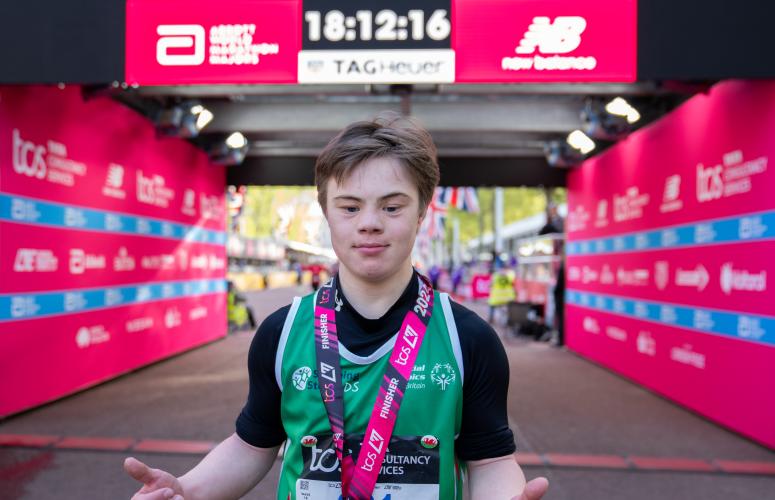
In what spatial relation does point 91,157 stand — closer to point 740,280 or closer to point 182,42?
point 182,42

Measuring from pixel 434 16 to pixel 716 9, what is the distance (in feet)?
6.55

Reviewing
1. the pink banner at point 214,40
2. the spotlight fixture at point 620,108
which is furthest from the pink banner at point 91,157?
the spotlight fixture at point 620,108

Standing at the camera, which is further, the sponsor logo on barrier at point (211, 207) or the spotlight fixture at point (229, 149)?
the sponsor logo on barrier at point (211, 207)

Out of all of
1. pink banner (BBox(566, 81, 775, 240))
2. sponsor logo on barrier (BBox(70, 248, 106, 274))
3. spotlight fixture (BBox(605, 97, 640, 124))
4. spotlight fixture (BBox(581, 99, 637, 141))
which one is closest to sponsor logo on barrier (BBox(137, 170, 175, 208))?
sponsor logo on barrier (BBox(70, 248, 106, 274))

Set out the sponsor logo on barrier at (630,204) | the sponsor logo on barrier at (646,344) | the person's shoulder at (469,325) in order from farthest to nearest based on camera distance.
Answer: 1. the sponsor logo on barrier at (630,204)
2. the sponsor logo on barrier at (646,344)
3. the person's shoulder at (469,325)

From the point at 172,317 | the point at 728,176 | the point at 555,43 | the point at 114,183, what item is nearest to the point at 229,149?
the point at 114,183

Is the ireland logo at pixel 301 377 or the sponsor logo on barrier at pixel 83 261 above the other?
the sponsor logo on barrier at pixel 83 261

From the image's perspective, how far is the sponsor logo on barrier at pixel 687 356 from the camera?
605cm

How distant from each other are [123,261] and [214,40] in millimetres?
3800

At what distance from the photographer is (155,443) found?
4.77 m

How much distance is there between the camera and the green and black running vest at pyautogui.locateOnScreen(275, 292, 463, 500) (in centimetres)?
126

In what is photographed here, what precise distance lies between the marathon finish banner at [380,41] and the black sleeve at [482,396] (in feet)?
11.6

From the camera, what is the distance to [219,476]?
1384 mm

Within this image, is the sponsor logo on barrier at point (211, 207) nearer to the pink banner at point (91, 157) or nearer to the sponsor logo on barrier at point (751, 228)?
the pink banner at point (91, 157)
